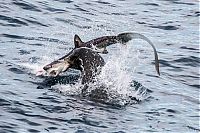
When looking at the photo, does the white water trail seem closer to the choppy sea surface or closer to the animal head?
the choppy sea surface

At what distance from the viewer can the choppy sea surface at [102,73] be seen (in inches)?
384

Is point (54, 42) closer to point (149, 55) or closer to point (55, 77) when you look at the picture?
point (149, 55)

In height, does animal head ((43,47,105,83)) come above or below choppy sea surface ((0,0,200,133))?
above

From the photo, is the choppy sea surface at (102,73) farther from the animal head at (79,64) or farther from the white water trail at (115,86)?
the animal head at (79,64)

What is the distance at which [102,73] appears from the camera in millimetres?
11391

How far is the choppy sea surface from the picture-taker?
32.0 ft

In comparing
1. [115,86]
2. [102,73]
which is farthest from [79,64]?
[115,86]

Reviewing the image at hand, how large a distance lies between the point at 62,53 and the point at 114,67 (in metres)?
2.57

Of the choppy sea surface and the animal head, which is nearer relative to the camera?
the choppy sea surface

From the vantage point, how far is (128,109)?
34.6 ft

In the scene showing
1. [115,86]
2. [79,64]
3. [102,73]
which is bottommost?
[115,86]

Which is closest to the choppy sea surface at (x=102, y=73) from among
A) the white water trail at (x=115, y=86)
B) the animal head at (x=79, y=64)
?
the white water trail at (x=115, y=86)

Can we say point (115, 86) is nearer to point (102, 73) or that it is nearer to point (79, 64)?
point (102, 73)

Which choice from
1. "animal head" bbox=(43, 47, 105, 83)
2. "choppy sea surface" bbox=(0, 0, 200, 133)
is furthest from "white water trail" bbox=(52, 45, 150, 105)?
"animal head" bbox=(43, 47, 105, 83)
